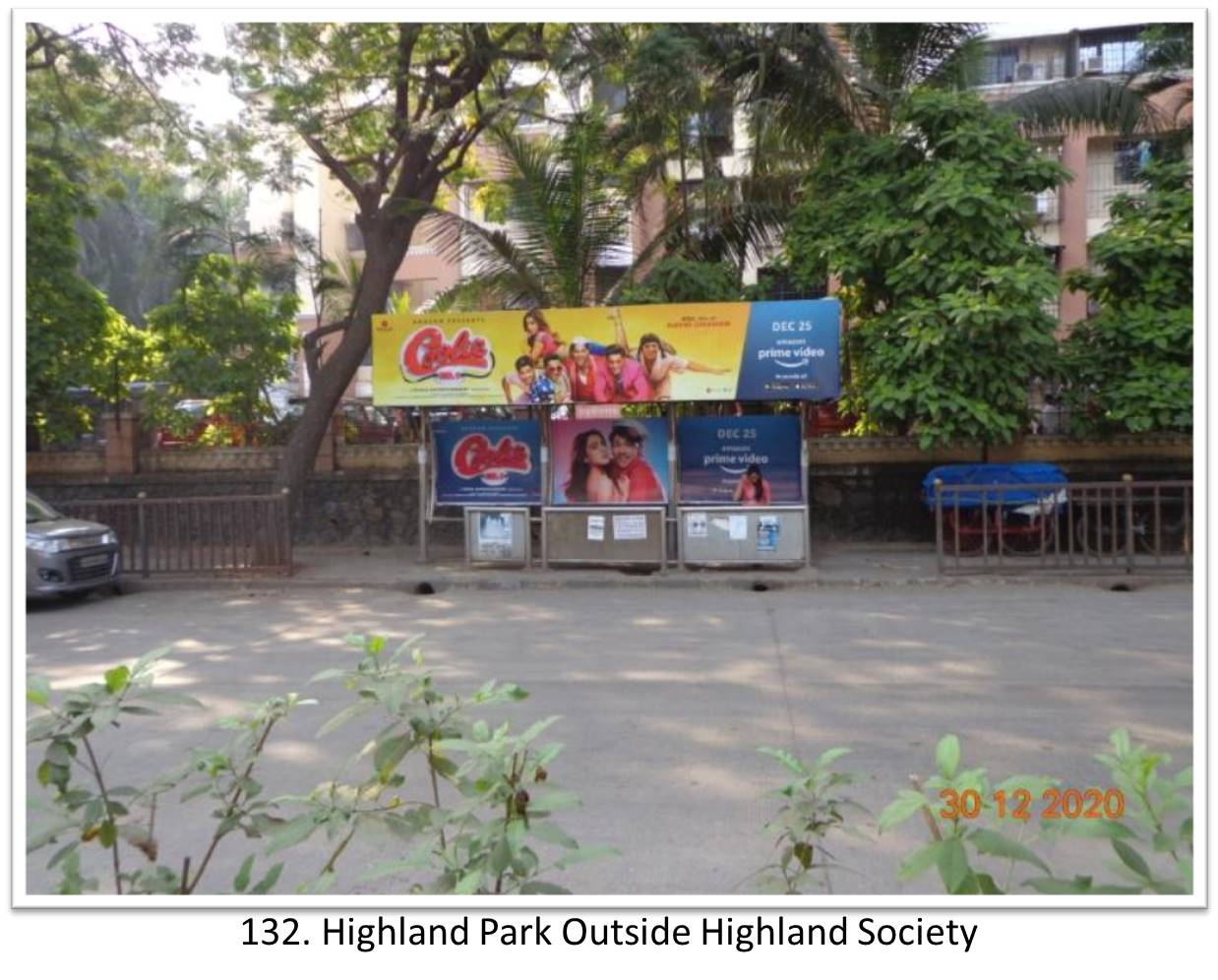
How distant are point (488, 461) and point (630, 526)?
2712mm

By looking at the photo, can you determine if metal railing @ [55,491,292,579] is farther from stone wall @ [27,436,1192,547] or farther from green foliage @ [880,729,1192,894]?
green foliage @ [880,729,1192,894]

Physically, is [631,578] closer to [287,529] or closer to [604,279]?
[287,529]

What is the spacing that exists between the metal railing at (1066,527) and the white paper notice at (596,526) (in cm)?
401

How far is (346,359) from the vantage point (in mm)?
16422

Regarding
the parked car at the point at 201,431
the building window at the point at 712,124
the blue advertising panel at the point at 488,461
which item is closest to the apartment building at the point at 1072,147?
the building window at the point at 712,124

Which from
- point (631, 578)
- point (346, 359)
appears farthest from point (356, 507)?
point (631, 578)

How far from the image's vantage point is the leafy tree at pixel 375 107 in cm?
1471

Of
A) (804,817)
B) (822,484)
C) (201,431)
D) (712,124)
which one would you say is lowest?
(804,817)

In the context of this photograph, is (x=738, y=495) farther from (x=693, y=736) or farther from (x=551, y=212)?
(x=693, y=736)

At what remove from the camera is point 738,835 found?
4.96 metres

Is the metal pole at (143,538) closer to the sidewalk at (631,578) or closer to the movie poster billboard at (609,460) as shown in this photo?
the sidewalk at (631,578)

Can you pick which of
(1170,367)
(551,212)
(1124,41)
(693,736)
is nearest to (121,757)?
(693,736)

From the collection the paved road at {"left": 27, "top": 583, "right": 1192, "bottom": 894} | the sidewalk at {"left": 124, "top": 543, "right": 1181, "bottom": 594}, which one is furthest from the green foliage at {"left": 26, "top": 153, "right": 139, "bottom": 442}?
the paved road at {"left": 27, "top": 583, "right": 1192, "bottom": 894}

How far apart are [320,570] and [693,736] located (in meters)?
9.17
